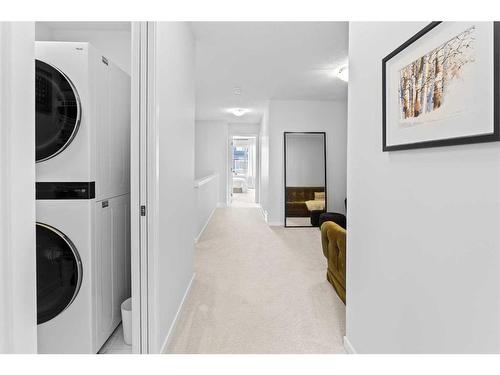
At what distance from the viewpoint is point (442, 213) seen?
1081mm

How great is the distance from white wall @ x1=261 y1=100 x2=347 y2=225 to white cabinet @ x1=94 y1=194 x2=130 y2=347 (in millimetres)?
4033

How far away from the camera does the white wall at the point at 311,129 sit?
6125 mm

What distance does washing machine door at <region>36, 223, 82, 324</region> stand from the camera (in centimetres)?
175

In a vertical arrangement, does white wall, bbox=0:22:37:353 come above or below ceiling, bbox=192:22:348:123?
below

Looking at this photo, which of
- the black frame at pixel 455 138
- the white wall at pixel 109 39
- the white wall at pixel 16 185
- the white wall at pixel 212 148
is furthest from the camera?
the white wall at pixel 212 148

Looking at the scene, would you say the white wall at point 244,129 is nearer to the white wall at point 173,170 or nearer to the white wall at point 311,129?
the white wall at point 311,129

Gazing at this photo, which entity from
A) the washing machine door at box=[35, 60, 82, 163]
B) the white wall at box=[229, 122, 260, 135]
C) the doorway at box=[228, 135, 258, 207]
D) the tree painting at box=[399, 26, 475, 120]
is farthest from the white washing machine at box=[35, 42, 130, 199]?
the doorway at box=[228, 135, 258, 207]

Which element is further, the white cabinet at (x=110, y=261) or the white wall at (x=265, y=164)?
the white wall at (x=265, y=164)

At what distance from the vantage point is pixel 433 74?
111cm

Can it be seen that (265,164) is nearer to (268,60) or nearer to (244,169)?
(268,60)

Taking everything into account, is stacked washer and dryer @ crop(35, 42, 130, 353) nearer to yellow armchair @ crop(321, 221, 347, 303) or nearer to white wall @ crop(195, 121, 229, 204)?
yellow armchair @ crop(321, 221, 347, 303)

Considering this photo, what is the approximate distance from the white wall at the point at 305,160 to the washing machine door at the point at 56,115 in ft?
15.5

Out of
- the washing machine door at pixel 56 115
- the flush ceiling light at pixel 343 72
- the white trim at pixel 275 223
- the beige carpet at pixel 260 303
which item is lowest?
the beige carpet at pixel 260 303

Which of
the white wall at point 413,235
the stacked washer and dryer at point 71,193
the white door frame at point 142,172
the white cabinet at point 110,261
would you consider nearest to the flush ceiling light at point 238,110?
the white cabinet at point 110,261
